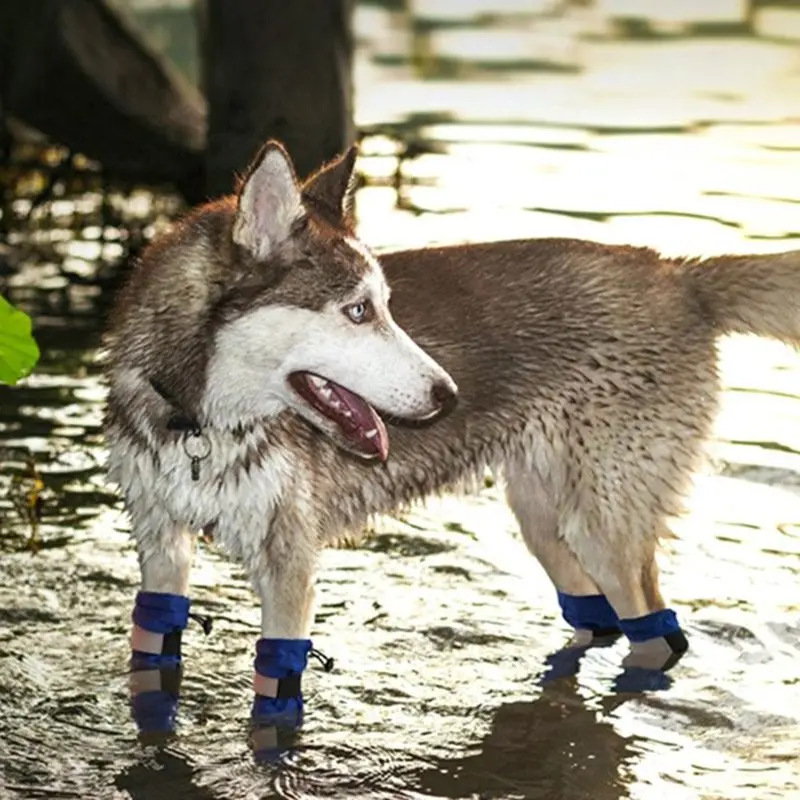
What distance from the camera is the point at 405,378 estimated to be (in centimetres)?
604

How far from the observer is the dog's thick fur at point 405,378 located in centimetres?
604

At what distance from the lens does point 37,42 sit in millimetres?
12625

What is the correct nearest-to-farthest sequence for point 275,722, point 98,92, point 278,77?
point 275,722 → point 278,77 → point 98,92

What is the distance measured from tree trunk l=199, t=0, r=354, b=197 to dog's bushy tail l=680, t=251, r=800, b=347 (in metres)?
5.62

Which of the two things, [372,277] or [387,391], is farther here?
[372,277]

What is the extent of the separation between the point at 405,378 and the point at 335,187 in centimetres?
73

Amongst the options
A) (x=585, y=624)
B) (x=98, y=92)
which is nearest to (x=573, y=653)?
(x=585, y=624)

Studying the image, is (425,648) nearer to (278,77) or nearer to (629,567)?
(629,567)

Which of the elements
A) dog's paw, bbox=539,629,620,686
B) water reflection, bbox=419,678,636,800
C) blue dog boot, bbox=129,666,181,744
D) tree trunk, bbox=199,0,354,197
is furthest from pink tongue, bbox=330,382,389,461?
tree trunk, bbox=199,0,354,197

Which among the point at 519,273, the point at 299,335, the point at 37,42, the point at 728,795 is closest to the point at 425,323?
the point at 519,273

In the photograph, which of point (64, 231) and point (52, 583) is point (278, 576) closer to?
point (52, 583)

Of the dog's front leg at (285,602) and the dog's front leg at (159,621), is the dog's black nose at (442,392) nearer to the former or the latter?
the dog's front leg at (285,602)

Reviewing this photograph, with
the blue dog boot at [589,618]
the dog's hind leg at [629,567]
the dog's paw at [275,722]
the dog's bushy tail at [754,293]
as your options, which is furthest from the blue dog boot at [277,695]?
the dog's bushy tail at [754,293]

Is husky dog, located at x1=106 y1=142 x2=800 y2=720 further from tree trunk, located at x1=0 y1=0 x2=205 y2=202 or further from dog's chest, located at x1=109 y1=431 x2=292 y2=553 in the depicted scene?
tree trunk, located at x1=0 y1=0 x2=205 y2=202
